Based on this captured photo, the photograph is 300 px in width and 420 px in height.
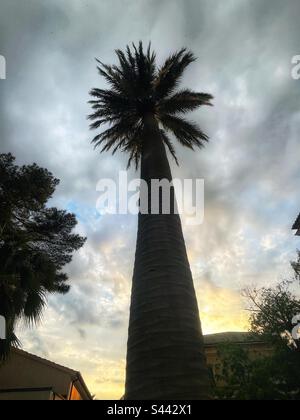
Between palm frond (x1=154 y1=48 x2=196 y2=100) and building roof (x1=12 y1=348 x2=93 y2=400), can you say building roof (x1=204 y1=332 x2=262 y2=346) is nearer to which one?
building roof (x1=12 y1=348 x2=93 y2=400)

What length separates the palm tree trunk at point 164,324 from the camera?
123 inches

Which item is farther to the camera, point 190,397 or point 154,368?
point 154,368

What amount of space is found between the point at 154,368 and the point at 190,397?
475 mm

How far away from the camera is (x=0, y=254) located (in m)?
12.1

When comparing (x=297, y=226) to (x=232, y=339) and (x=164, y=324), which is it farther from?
(x=164, y=324)

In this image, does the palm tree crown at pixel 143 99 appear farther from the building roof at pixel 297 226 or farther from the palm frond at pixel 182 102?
the building roof at pixel 297 226

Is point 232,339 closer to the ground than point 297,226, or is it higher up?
closer to the ground

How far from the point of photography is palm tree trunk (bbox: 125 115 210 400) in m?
3.13

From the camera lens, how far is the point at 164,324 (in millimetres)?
3582

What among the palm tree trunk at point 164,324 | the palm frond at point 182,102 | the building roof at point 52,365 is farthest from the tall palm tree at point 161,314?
the building roof at point 52,365

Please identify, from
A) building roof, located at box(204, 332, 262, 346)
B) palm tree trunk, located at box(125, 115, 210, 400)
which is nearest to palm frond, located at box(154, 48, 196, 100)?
palm tree trunk, located at box(125, 115, 210, 400)

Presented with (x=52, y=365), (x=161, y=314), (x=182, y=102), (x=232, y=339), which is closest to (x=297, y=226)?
(x=232, y=339)

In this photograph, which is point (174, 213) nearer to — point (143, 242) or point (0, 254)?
point (143, 242)
